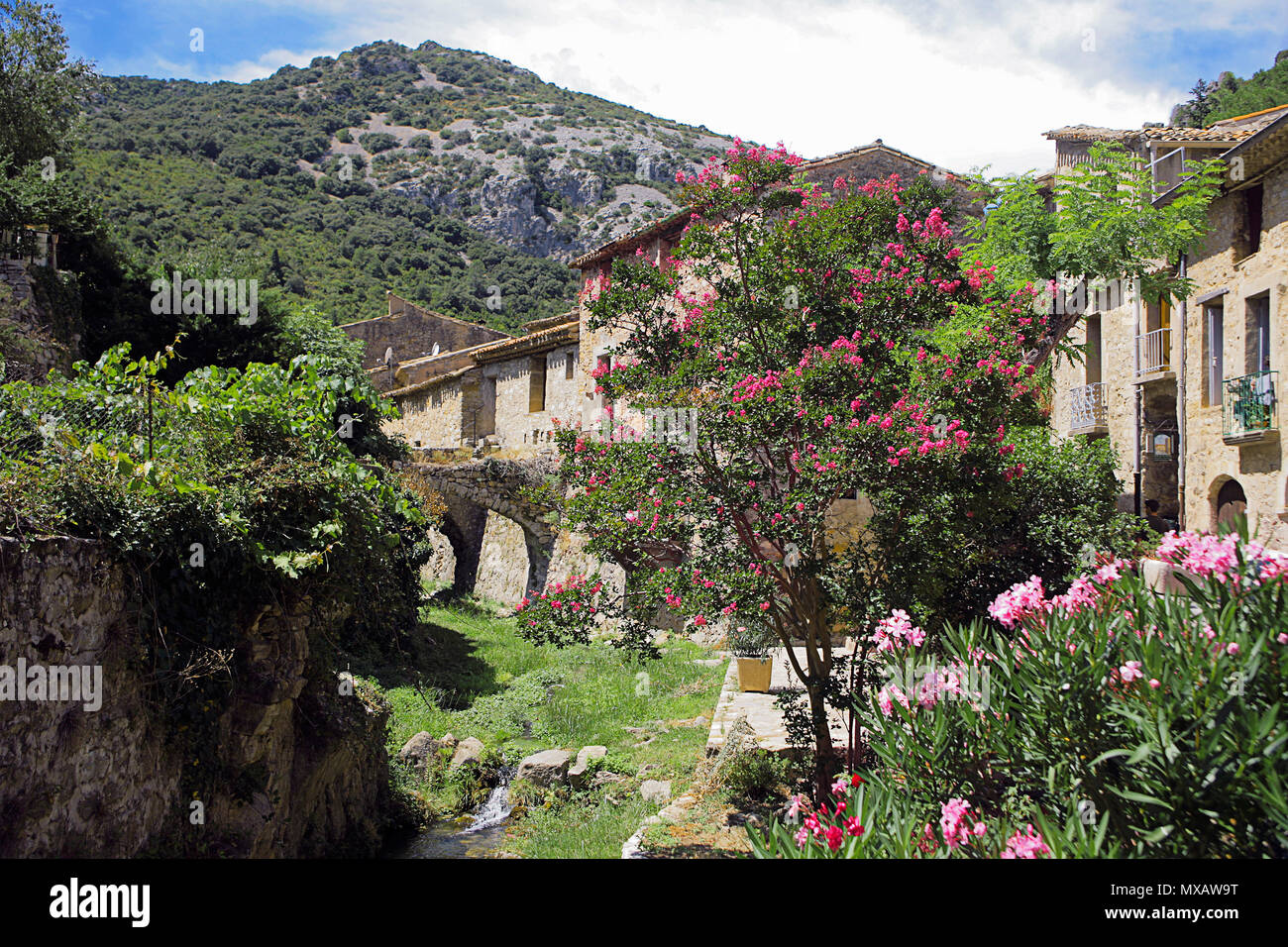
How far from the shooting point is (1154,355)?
19.7 metres

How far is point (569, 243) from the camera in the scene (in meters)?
81.6

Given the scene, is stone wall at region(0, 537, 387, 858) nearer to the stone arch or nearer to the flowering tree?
the flowering tree

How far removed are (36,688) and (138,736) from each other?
4.05ft

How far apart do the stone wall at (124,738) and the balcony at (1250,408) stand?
1599 centimetres

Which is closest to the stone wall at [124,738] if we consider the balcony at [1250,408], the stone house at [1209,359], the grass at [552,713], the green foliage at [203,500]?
the green foliage at [203,500]

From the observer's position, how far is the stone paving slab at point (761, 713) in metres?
11.8

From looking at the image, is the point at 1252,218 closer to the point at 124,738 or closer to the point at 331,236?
the point at 124,738

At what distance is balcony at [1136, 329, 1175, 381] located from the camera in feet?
63.1

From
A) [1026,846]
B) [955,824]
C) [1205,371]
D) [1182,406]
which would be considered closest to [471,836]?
[955,824]

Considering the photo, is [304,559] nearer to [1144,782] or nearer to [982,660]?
[982,660]

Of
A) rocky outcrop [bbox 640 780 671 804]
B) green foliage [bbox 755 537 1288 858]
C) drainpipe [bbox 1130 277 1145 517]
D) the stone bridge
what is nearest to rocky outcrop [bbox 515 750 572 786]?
rocky outcrop [bbox 640 780 671 804]

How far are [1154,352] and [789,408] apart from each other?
1476cm
